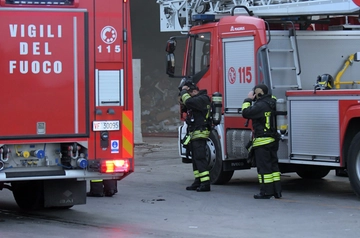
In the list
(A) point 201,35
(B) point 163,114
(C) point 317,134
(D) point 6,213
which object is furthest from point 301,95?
(B) point 163,114

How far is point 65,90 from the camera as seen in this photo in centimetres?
845

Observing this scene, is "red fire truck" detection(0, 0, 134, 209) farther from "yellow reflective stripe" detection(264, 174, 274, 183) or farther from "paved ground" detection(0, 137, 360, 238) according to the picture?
"yellow reflective stripe" detection(264, 174, 274, 183)

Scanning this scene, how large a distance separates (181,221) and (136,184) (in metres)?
3.98

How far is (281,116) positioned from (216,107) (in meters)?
1.03

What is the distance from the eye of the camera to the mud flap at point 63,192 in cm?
919

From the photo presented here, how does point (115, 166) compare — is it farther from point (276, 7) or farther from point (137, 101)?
point (137, 101)

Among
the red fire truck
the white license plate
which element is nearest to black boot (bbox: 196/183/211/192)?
the red fire truck

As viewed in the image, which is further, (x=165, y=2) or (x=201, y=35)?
(x=165, y=2)

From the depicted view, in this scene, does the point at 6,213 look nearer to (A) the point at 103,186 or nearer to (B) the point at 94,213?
(B) the point at 94,213

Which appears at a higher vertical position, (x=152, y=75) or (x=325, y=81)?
(x=152, y=75)

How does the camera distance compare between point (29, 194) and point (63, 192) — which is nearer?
point (63, 192)

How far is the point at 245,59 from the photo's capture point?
11977 mm

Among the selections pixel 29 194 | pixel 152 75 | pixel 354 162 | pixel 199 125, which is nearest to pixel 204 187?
pixel 199 125

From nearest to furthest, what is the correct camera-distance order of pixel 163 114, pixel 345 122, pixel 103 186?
1. pixel 345 122
2. pixel 103 186
3. pixel 163 114
